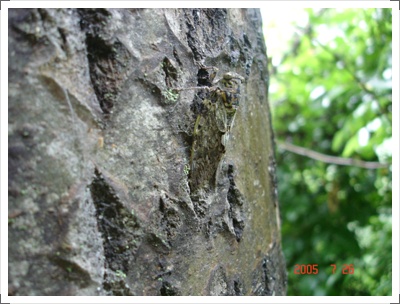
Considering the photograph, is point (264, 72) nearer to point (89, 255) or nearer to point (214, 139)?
point (214, 139)

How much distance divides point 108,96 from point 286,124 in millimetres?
1949

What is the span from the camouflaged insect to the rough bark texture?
0.04ft

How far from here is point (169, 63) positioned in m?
0.59

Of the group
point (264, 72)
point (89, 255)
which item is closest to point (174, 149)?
point (89, 255)

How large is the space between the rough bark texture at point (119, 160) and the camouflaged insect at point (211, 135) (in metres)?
0.01

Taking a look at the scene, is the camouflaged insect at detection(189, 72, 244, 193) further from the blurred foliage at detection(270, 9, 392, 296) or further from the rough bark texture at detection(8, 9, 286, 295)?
the blurred foliage at detection(270, 9, 392, 296)

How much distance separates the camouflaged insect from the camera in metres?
0.62
